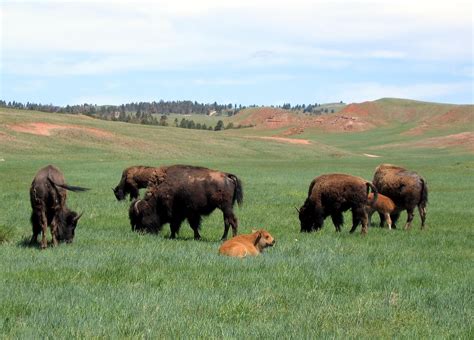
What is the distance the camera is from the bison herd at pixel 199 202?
38.7 feet

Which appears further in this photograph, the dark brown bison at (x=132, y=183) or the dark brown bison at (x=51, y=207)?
the dark brown bison at (x=132, y=183)

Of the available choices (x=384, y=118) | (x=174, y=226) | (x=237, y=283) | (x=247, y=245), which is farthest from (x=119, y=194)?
(x=384, y=118)

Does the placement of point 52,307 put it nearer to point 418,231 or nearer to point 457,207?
point 418,231

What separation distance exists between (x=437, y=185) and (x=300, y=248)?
23.5 m

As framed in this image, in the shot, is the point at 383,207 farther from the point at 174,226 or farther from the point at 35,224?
the point at 35,224

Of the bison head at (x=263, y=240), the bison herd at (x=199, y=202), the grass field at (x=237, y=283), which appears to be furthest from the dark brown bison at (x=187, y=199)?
the bison head at (x=263, y=240)

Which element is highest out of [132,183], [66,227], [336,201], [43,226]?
[336,201]

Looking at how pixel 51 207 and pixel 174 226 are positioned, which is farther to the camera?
pixel 174 226

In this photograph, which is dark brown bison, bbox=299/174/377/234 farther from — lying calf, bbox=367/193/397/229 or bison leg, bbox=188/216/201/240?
bison leg, bbox=188/216/201/240

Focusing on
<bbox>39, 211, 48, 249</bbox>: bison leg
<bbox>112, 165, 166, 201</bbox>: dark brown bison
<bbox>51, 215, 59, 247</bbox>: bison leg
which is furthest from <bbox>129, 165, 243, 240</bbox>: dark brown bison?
<bbox>112, 165, 166, 201</bbox>: dark brown bison

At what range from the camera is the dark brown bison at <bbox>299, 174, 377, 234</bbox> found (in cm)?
1479

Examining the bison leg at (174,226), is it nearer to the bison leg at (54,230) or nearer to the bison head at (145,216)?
the bison head at (145,216)

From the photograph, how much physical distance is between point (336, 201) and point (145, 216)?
4373 mm

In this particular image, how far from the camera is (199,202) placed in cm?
1366
